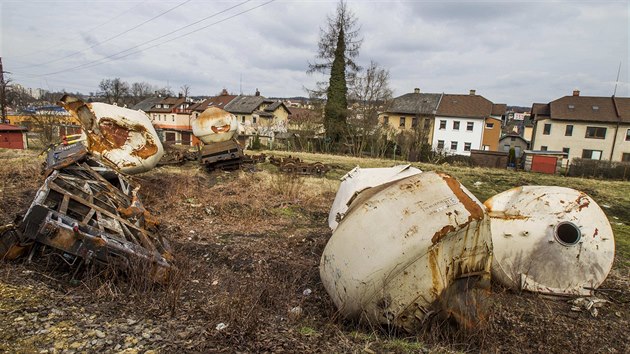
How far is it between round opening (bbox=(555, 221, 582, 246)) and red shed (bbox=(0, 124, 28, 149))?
71.4 feet

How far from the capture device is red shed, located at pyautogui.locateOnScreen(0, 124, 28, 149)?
17109mm

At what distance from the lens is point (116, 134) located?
7844 millimetres

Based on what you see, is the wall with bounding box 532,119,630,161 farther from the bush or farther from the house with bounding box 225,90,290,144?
the house with bounding box 225,90,290,144

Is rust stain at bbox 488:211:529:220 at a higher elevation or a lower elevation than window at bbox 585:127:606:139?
lower

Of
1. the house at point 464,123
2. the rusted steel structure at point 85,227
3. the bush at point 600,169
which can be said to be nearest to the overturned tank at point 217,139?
the rusted steel structure at point 85,227

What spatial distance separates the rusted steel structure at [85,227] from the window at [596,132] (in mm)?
40961

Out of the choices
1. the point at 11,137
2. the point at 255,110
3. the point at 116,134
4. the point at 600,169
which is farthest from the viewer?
the point at 255,110

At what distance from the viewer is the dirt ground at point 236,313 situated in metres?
2.91

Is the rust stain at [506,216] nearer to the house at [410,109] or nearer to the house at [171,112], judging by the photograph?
the house at [410,109]

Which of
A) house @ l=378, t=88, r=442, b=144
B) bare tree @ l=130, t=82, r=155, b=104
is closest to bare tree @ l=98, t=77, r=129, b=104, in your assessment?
bare tree @ l=130, t=82, r=155, b=104

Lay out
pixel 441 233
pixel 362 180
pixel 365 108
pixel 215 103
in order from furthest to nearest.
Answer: pixel 215 103 → pixel 365 108 → pixel 362 180 → pixel 441 233

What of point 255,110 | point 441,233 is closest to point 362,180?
point 441,233

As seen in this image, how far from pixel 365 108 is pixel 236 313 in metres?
28.4

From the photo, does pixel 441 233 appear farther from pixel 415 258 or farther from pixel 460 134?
pixel 460 134
